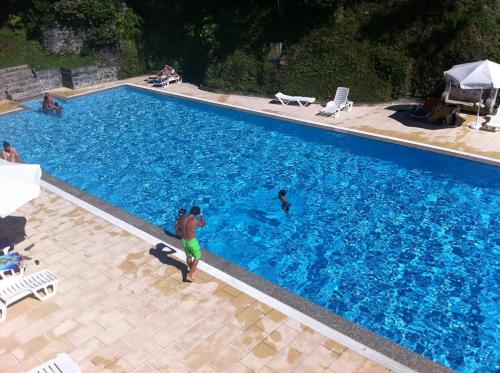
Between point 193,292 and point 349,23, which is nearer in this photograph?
point 193,292

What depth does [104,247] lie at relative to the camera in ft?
33.4

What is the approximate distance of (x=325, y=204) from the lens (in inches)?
506

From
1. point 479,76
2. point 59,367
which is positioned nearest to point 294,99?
point 479,76

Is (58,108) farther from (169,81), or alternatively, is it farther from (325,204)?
(325,204)

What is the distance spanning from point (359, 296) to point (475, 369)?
249cm

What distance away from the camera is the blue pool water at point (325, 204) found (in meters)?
8.78

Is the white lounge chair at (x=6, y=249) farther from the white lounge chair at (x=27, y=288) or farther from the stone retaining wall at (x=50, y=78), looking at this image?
the stone retaining wall at (x=50, y=78)

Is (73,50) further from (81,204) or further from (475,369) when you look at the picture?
(475,369)

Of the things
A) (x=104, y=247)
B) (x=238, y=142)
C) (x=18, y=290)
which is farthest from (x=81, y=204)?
(x=238, y=142)

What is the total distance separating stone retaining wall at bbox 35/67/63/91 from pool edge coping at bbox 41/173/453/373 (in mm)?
17421

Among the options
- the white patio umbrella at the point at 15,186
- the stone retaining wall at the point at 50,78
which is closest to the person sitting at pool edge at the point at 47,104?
the stone retaining wall at the point at 50,78

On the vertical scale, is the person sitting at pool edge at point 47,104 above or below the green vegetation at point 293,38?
below

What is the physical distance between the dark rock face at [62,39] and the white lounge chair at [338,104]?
17638mm

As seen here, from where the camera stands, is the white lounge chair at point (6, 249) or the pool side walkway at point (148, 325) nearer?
the pool side walkway at point (148, 325)
